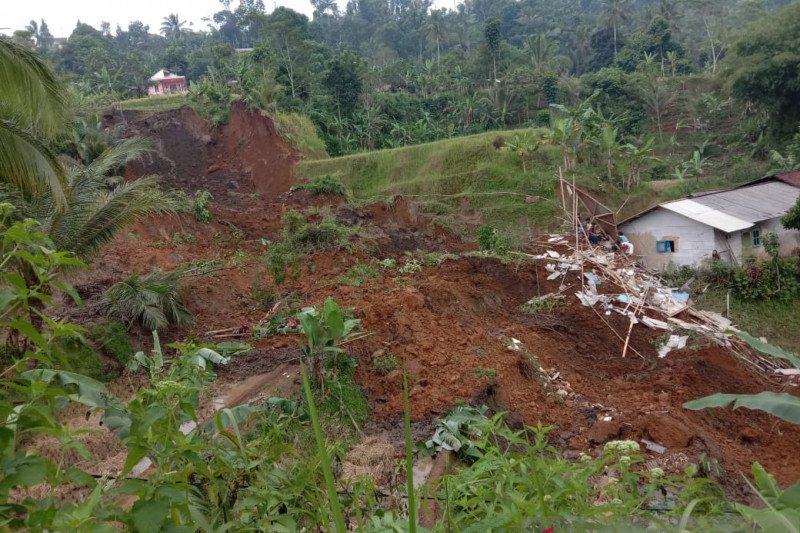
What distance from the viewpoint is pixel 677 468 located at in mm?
6078

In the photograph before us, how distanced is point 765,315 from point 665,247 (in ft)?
10.1

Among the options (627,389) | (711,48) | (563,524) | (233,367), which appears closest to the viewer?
(563,524)

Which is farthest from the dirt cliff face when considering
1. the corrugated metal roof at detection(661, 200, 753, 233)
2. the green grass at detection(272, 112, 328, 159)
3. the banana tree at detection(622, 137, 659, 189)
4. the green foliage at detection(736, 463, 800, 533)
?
the green foliage at detection(736, 463, 800, 533)

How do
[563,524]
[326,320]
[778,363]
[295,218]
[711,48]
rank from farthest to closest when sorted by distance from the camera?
[711,48] < [295,218] < [778,363] < [326,320] < [563,524]

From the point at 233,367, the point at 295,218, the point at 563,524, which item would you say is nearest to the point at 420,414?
the point at 233,367

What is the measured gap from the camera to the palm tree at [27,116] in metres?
5.07

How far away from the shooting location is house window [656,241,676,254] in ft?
48.3

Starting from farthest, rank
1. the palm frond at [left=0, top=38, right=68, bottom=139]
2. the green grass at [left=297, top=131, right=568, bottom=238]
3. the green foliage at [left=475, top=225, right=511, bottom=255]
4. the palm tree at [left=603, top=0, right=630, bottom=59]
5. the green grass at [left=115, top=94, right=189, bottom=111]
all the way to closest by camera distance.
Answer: the palm tree at [left=603, top=0, right=630, bottom=59] → the green grass at [left=115, top=94, right=189, bottom=111] → the green grass at [left=297, top=131, right=568, bottom=238] → the green foliage at [left=475, top=225, right=511, bottom=255] → the palm frond at [left=0, top=38, right=68, bottom=139]

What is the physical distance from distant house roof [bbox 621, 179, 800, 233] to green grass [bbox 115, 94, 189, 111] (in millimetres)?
22128

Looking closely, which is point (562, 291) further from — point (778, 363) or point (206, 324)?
point (206, 324)

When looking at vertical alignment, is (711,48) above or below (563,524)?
above

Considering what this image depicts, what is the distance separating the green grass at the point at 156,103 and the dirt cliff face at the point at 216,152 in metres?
1.32

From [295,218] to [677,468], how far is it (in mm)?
9733

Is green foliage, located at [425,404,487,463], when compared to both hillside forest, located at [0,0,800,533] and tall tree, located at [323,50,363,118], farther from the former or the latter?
tall tree, located at [323,50,363,118]
